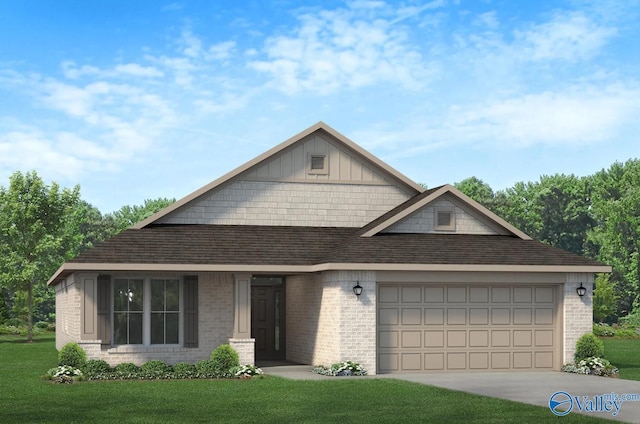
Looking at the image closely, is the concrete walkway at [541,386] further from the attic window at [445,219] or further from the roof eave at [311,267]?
the attic window at [445,219]

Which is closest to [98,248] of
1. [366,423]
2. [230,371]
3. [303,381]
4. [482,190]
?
[230,371]

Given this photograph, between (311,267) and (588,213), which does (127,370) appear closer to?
(311,267)

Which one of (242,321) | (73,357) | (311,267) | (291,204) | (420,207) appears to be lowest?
(73,357)

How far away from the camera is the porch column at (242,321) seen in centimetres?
2586

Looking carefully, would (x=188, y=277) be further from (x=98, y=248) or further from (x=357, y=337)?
(x=357, y=337)

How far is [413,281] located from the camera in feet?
85.4

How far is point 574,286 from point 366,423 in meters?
12.8

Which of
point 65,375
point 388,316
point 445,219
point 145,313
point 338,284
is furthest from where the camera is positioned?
point 445,219

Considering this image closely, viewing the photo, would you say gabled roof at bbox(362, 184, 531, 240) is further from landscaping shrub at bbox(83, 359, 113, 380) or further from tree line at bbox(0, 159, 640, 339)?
tree line at bbox(0, 159, 640, 339)

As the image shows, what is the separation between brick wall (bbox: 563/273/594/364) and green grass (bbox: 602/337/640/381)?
1.53m

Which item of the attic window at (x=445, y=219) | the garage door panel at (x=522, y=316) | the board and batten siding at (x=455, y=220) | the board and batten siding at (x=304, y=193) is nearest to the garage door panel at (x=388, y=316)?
the board and batten siding at (x=455, y=220)

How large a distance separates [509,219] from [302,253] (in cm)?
6817

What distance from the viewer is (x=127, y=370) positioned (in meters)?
24.5

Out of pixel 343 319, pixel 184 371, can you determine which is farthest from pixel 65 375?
pixel 343 319
